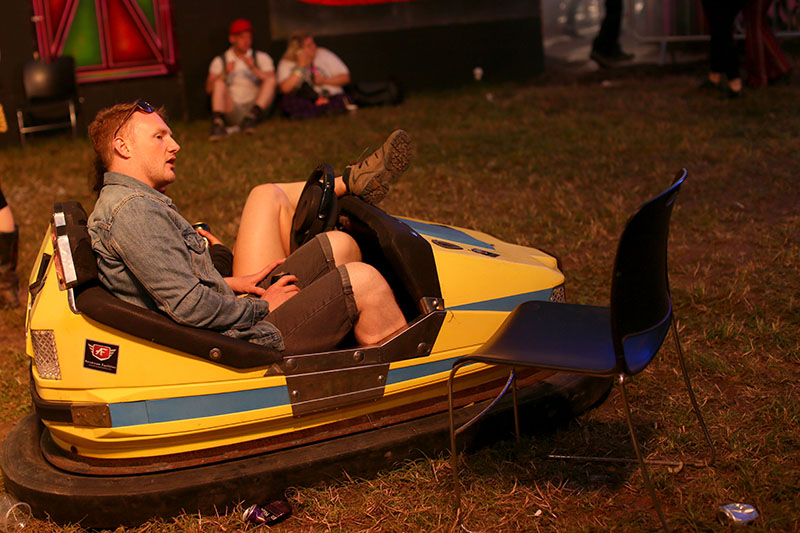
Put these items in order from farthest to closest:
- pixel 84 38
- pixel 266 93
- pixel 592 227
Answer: pixel 266 93 < pixel 84 38 < pixel 592 227

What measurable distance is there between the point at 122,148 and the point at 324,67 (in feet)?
25.6

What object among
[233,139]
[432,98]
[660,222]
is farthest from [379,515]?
[432,98]

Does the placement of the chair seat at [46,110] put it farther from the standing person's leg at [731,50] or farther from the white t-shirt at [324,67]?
the standing person's leg at [731,50]

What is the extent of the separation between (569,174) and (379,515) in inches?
177

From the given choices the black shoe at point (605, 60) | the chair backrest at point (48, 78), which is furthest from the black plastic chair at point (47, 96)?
the black shoe at point (605, 60)

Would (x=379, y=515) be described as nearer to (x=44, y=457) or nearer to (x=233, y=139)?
(x=44, y=457)

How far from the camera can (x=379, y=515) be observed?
2.69m

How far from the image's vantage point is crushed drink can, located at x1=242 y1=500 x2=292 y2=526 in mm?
2648

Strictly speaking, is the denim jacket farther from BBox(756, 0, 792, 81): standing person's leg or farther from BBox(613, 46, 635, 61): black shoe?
BBox(613, 46, 635, 61): black shoe

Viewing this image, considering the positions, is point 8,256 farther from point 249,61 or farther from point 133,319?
point 249,61

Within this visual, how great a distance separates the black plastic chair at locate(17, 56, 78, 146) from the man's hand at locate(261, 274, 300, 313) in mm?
7267

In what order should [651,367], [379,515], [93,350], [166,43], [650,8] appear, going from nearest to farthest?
[93,350], [379,515], [651,367], [166,43], [650,8]

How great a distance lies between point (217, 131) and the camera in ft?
30.7

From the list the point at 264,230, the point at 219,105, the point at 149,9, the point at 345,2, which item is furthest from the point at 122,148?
the point at 345,2
